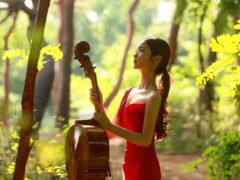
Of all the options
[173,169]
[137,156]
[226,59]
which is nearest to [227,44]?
[226,59]

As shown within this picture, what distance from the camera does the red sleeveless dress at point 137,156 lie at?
3.32 meters

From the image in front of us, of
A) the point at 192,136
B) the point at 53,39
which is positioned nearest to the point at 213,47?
the point at 192,136

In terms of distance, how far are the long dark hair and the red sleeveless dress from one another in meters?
0.17

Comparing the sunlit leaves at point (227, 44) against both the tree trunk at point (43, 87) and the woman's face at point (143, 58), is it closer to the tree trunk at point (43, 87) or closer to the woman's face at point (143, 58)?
the woman's face at point (143, 58)

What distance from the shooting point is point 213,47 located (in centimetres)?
377

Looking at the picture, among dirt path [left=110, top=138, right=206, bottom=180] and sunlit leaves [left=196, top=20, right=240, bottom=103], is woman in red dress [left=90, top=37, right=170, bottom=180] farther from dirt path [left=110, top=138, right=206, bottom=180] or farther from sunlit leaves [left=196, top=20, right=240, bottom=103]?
dirt path [left=110, top=138, right=206, bottom=180]

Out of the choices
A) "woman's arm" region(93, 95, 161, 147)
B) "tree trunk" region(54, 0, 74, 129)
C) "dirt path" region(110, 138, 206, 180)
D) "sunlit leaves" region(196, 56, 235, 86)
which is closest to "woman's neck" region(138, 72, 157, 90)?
"woman's arm" region(93, 95, 161, 147)

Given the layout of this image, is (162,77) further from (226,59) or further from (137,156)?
(226,59)

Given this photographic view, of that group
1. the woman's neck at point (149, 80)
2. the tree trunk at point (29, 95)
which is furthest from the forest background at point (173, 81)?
the woman's neck at point (149, 80)

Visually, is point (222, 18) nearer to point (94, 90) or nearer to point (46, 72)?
point (94, 90)

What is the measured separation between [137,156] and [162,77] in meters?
0.52

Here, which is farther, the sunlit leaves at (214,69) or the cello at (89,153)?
the sunlit leaves at (214,69)

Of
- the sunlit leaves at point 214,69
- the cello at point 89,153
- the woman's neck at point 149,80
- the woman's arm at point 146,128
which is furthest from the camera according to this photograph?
the sunlit leaves at point 214,69

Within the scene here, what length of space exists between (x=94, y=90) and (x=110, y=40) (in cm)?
4030
